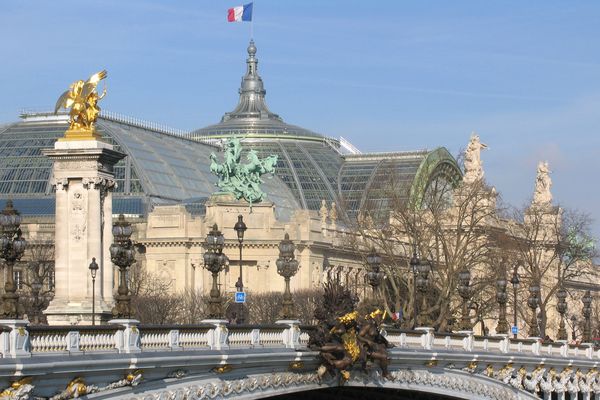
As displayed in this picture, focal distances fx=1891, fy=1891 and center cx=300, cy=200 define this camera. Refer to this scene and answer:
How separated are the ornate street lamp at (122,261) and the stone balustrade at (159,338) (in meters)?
1.14

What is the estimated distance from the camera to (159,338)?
35.0 metres

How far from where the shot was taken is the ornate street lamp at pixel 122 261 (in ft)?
118

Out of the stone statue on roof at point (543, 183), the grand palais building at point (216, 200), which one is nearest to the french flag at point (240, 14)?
the grand palais building at point (216, 200)

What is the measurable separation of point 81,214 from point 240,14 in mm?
63766

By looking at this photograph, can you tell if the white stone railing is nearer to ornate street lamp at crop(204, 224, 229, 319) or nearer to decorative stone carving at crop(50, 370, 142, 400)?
decorative stone carving at crop(50, 370, 142, 400)

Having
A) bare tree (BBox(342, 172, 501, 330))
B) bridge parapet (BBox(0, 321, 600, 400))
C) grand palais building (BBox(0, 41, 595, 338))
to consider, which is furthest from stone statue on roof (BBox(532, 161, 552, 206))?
bridge parapet (BBox(0, 321, 600, 400))

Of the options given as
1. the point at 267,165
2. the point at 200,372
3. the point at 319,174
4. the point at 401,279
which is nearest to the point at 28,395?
the point at 200,372

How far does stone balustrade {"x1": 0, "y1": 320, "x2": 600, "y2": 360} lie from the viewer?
1183 inches

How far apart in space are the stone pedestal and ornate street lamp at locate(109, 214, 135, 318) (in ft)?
50.4

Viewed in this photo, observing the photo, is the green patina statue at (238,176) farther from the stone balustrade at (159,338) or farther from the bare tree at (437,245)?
the stone balustrade at (159,338)

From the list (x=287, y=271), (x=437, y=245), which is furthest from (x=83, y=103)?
(x=437, y=245)

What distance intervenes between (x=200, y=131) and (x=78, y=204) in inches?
5336

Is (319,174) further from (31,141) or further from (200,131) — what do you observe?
(31,141)

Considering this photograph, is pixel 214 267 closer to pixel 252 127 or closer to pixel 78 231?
pixel 78 231
